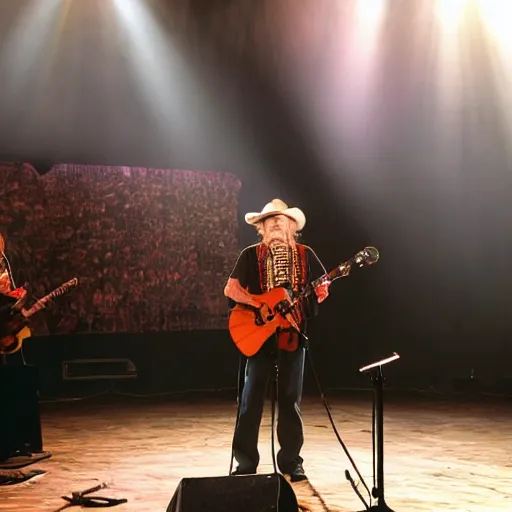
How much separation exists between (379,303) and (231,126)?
3128mm

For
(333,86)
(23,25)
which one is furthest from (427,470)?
(23,25)

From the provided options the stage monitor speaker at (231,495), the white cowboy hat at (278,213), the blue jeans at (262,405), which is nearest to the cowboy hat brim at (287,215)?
the white cowboy hat at (278,213)

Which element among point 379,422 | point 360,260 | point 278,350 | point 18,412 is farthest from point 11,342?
point 379,422

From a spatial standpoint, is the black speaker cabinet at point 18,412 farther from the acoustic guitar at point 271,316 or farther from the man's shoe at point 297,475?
the man's shoe at point 297,475

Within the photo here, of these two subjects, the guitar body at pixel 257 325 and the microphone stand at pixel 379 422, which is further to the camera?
the guitar body at pixel 257 325

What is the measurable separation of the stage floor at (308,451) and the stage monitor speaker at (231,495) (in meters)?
A: 1.01

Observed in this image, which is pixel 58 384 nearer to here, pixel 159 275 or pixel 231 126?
pixel 159 275

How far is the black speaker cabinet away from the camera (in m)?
5.65

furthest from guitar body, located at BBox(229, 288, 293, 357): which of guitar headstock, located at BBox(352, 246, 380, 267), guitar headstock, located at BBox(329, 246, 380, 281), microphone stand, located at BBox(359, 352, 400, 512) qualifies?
microphone stand, located at BBox(359, 352, 400, 512)

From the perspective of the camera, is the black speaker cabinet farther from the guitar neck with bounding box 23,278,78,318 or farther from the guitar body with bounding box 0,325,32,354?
the guitar neck with bounding box 23,278,78,318

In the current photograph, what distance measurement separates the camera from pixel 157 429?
287 inches

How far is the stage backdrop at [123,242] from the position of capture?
9180 millimetres

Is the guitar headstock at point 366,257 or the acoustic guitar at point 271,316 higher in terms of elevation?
the guitar headstock at point 366,257

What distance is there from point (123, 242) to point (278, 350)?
519 centimetres
